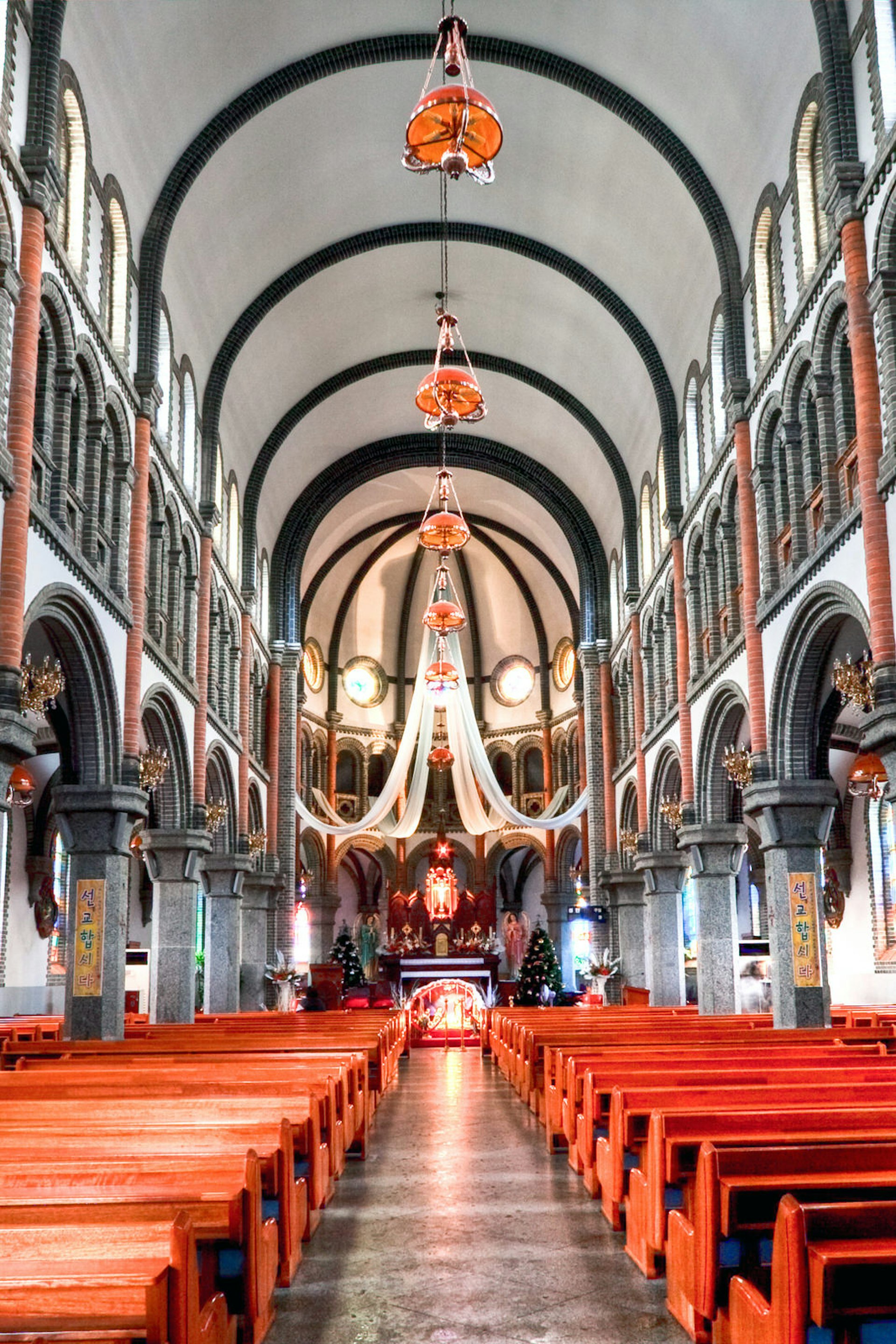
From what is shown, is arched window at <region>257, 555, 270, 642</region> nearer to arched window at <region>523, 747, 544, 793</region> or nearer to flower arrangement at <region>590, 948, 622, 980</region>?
flower arrangement at <region>590, 948, 622, 980</region>

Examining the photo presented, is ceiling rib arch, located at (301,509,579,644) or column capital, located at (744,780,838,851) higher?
ceiling rib arch, located at (301,509,579,644)

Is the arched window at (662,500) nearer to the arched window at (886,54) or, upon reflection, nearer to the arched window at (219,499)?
the arched window at (219,499)

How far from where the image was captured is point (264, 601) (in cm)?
3198

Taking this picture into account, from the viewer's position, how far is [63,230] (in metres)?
15.2

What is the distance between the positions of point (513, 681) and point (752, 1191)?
129 feet

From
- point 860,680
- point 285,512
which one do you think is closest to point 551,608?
point 285,512

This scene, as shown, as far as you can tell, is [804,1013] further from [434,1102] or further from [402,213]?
[402,213]

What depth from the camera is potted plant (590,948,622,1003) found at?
98.2 feet

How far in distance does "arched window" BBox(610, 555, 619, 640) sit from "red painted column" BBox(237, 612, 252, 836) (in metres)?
9.48

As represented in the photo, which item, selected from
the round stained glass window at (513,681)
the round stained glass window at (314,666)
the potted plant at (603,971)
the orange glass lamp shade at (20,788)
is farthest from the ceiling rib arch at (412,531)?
the orange glass lamp shade at (20,788)

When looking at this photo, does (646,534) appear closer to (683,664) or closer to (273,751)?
(683,664)

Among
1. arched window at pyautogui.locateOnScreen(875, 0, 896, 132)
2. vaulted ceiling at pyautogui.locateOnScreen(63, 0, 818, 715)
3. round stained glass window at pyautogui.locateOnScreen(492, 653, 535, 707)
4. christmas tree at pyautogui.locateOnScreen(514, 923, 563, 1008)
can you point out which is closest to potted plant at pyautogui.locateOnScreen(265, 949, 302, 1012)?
christmas tree at pyautogui.locateOnScreen(514, 923, 563, 1008)

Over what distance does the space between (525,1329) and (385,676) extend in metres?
38.7

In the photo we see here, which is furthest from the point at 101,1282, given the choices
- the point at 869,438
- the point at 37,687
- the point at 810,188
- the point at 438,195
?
the point at 438,195
